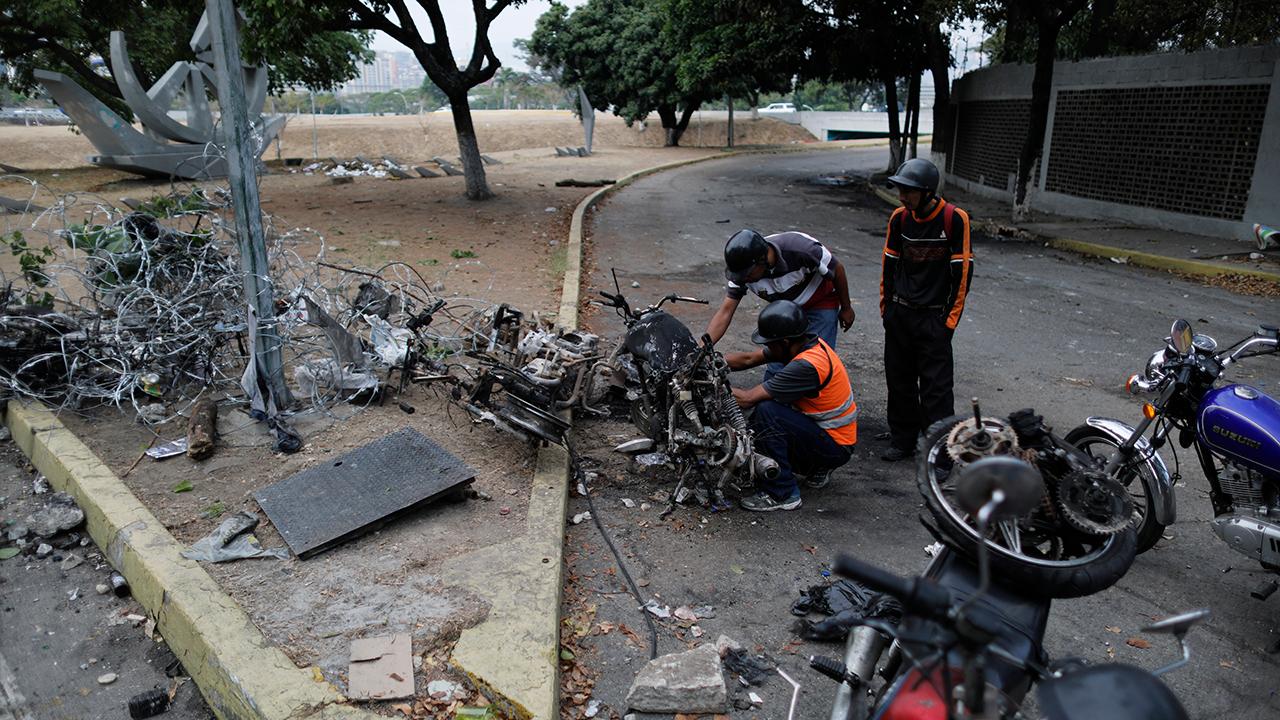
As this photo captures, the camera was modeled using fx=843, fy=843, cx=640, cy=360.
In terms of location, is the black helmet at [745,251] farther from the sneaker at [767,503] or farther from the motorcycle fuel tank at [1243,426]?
the motorcycle fuel tank at [1243,426]

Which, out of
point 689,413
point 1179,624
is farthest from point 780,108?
point 1179,624

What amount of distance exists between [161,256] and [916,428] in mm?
5093

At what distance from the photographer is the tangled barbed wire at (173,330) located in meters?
5.33

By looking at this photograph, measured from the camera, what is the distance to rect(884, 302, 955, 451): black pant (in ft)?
15.8

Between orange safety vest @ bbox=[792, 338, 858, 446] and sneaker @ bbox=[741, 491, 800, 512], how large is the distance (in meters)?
0.39

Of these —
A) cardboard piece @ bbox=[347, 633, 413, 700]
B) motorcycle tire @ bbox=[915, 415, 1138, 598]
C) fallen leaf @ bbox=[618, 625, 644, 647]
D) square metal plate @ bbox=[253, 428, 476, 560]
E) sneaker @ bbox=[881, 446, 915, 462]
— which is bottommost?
fallen leaf @ bbox=[618, 625, 644, 647]

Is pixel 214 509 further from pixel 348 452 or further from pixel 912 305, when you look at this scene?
pixel 912 305

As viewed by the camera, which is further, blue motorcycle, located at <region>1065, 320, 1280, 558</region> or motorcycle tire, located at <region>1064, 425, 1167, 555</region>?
motorcycle tire, located at <region>1064, 425, 1167, 555</region>

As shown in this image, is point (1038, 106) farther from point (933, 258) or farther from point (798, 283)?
point (798, 283)

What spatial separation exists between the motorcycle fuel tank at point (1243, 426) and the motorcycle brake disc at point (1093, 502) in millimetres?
1159

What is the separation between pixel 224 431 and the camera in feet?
16.4

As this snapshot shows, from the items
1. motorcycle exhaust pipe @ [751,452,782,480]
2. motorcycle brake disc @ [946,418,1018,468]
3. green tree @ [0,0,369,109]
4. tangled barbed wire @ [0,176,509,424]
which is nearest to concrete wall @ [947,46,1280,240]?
motorcycle exhaust pipe @ [751,452,782,480]

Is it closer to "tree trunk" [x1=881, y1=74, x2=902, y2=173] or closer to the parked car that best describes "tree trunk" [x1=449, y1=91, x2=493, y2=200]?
"tree trunk" [x1=881, y1=74, x2=902, y2=173]

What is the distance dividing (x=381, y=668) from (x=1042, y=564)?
224cm
